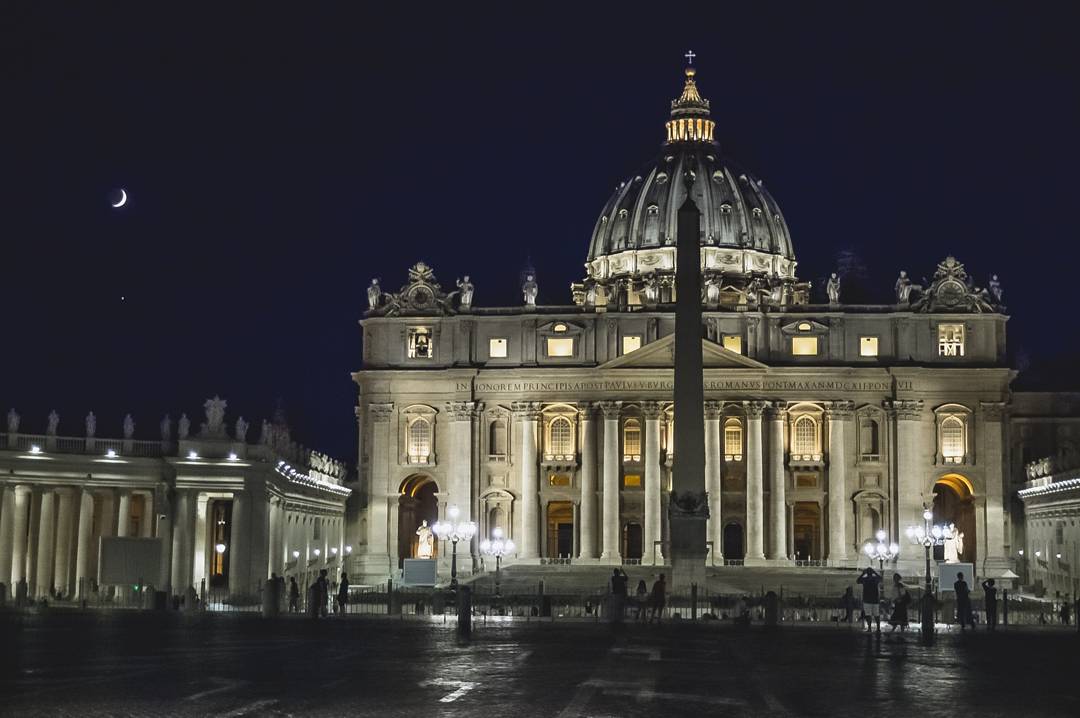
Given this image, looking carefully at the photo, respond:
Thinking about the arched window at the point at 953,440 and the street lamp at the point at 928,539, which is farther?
the arched window at the point at 953,440

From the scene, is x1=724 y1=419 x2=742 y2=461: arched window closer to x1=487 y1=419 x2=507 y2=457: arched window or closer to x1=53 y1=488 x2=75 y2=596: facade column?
x1=487 y1=419 x2=507 y2=457: arched window

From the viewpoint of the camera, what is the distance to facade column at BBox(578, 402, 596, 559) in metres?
108

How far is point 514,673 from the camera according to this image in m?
31.2

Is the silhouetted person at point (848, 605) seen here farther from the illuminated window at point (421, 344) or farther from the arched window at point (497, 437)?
the illuminated window at point (421, 344)

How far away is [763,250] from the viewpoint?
13900cm

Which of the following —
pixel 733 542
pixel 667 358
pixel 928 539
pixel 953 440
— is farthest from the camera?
pixel 733 542

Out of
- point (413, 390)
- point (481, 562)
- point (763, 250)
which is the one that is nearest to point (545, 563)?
point (481, 562)

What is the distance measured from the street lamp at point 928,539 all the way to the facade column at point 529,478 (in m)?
22.8

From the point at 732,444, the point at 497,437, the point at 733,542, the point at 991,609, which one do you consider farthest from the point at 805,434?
the point at 991,609

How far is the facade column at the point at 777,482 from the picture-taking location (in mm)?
107562

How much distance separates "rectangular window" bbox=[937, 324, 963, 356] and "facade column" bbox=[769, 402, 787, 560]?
10710 millimetres

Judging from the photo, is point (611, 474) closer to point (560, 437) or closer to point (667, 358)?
point (560, 437)

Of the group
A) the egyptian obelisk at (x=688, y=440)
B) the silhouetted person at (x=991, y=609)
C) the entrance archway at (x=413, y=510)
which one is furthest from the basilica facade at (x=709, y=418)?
the silhouetted person at (x=991, y=609)

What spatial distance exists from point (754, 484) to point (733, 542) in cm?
844
